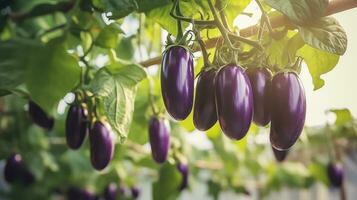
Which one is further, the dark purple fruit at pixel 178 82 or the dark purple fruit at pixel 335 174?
the dark purple fruit at pixel 335 174

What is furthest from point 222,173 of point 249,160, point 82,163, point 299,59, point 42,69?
point 299,59

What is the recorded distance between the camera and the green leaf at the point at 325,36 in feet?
1.89

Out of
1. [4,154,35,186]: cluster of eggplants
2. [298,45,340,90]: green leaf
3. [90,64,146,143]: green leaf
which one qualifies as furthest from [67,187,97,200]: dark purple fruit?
[298,45,340,90]: green leaf

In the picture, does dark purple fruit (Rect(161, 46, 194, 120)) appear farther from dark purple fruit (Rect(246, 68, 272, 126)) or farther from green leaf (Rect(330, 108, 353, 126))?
green leaf (Rect(330, 108, 353, 126))

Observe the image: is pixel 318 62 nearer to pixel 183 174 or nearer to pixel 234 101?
pixel 234 101

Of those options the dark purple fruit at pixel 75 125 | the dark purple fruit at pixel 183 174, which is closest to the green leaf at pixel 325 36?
the dark purple fruit at pixel 75 125

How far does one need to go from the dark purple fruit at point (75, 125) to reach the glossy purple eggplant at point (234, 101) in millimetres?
288

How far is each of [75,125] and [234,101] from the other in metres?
0.31

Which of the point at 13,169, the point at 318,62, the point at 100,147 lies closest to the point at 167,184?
the point at 13,169

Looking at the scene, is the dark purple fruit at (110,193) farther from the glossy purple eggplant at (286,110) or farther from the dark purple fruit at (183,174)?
the glossy purple eggplant at (286,110)

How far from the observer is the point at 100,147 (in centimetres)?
73

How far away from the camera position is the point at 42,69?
0.78 meters

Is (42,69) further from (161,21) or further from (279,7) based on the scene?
(279,7)

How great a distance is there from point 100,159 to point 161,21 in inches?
8.1
